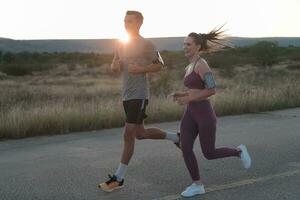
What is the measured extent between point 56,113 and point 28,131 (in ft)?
3.06

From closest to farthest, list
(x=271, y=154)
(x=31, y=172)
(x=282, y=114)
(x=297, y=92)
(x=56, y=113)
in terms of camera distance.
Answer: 1. (x=31, y=172)
2. (x=271, y=154)
3. (x=56, y=113)
4. (x=282, y=114)
5. (x=297, y=92)

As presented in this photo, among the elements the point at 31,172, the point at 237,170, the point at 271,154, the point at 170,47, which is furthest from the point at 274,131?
the point at 170,47

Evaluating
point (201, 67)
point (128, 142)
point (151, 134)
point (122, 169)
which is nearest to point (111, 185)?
point (122, 169)

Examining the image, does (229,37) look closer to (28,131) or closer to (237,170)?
(237,170)

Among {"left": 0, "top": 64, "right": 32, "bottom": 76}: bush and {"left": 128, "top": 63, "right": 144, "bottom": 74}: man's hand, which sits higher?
{"left": 128, "top": 63, "right": 144, "bottom": 74}: man's hand

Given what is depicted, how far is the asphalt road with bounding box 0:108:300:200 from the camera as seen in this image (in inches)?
249

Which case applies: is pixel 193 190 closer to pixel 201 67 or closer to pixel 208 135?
pixel 208 135

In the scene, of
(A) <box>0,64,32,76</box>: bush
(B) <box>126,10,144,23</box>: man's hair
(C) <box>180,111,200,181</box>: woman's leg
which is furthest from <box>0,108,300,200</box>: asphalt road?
(A) <box>0,64,32,76</box>: bush

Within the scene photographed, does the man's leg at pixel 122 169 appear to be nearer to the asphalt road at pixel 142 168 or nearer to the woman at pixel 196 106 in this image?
the asphalt road at pixel 142 168

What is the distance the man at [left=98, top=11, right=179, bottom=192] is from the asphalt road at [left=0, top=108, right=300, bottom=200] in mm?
339

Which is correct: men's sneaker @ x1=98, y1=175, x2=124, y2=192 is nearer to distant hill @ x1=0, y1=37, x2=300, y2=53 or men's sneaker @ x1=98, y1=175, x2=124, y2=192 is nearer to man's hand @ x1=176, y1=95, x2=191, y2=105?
man's hand @ x1=176, y1=95, x2=191, y2=105

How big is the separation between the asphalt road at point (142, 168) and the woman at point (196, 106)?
42 centimetres

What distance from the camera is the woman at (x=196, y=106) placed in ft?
19.7

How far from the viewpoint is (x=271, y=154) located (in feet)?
28.2
